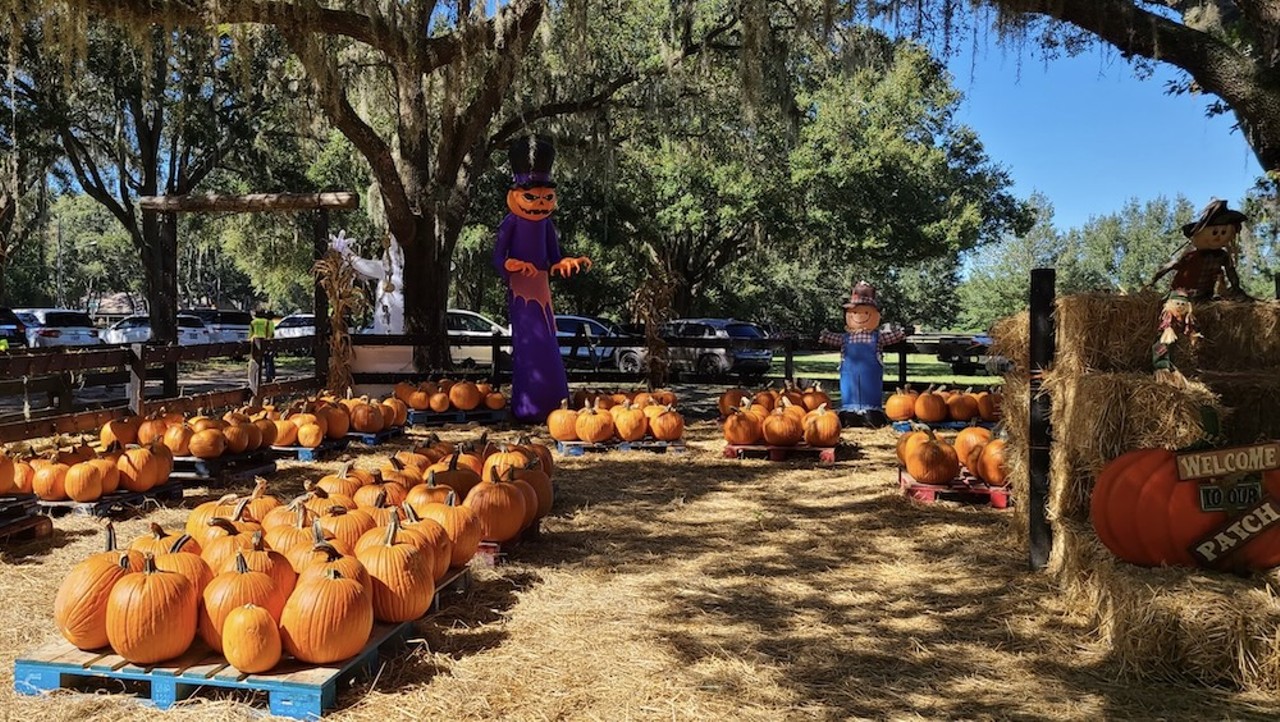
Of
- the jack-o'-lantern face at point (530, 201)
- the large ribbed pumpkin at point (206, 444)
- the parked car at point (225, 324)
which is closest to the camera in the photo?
the large ribbed pumpkin at point (206, 444)

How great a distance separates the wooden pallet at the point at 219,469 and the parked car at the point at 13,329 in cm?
1839

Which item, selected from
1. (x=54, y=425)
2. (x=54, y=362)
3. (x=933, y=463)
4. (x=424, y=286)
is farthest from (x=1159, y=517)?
(x=424, y=286)

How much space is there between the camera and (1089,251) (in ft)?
278

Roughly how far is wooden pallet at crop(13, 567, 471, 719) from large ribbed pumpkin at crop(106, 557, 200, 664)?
0.06 meters

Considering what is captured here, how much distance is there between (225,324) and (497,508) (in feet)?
99.3

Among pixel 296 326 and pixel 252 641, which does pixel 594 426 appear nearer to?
pixel 252 641

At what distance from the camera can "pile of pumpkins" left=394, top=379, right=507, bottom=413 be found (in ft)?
35.6

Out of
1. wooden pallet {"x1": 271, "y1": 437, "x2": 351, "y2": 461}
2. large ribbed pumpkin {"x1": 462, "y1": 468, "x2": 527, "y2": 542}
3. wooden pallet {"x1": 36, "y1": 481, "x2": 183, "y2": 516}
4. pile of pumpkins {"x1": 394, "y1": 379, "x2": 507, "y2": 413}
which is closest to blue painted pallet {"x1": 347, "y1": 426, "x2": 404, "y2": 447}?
wooden pallet {"x1": 271, "y1": 437, "x2": 351, "y2": 461}

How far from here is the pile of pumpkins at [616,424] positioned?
884cm

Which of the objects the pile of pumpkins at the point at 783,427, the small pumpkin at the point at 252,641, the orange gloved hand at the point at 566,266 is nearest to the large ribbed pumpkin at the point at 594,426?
the pile of pumpkins at the point at 783,427

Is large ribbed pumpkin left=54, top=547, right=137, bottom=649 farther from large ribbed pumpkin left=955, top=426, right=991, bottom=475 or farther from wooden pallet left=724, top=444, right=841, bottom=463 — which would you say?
wooden pallet left=724, top=444, right=841, bottom=463

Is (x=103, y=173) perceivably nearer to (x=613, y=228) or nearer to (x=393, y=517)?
(x=613, y=228)

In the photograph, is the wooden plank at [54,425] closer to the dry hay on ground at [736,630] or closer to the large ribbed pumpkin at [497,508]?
the dry hay on ground at [736,630]

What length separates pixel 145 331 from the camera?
27562mm
